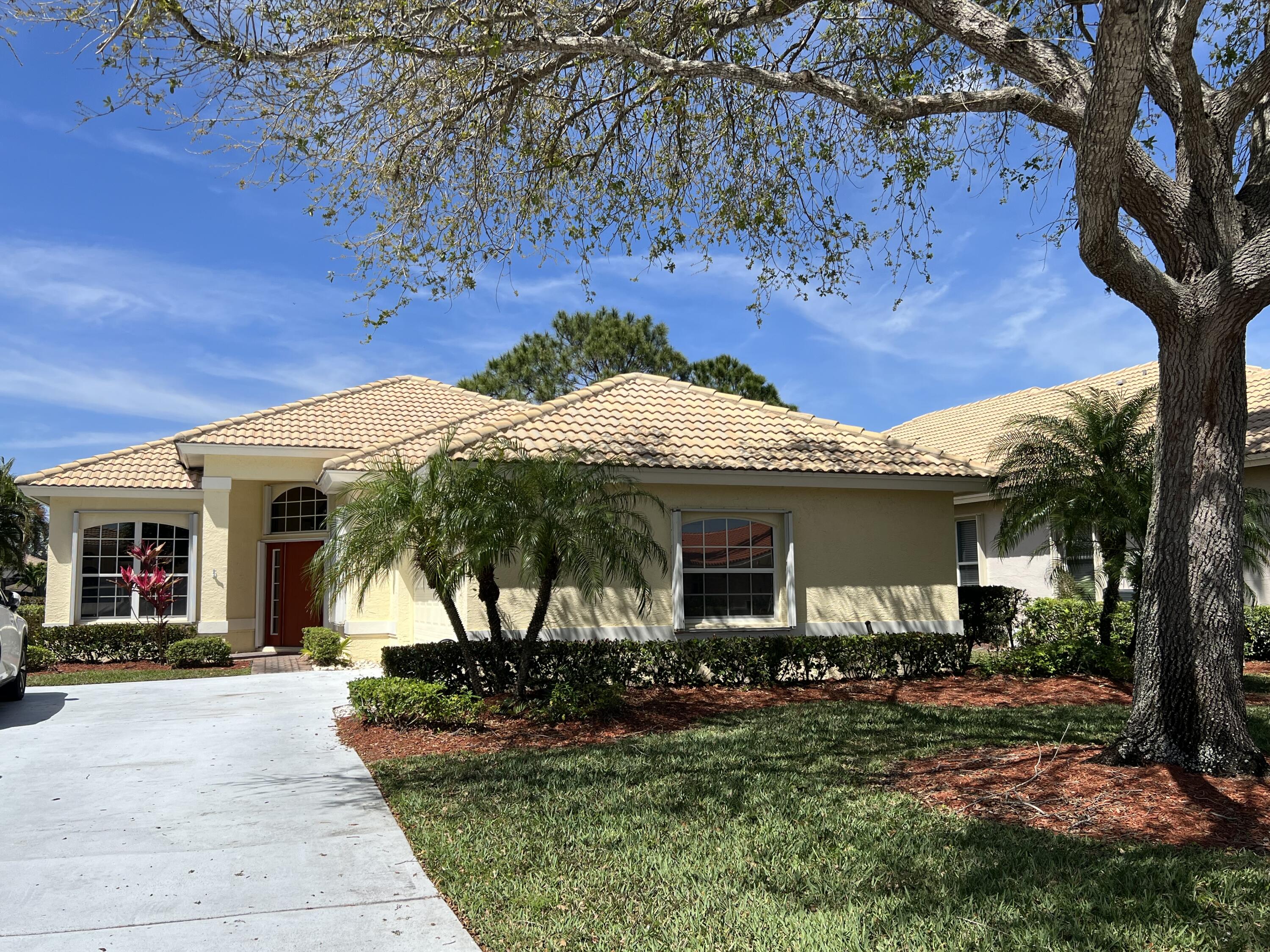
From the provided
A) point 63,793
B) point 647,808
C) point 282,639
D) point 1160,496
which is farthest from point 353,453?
point 1160,496

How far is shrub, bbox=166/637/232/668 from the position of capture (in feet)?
56.8

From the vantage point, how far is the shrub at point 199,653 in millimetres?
17312

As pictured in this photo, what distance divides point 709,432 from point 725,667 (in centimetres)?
375

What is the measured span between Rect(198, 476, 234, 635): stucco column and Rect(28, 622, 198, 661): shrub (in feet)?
2.06

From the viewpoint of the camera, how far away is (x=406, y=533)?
10.3 m

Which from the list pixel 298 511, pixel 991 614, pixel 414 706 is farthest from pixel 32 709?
pixel 991 614

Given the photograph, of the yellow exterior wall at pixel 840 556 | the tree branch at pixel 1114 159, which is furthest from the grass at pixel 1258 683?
the tree branch at pixel 1114 159

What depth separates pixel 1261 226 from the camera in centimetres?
766

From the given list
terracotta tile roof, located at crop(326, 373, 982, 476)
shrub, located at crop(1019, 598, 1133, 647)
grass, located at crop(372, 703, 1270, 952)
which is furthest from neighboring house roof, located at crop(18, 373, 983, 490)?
grass, located at crop(372, 703, 1270, 952)

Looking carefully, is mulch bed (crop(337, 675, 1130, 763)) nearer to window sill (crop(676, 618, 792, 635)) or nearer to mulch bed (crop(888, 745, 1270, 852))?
window sill (crop(676, 618, 792, 635))

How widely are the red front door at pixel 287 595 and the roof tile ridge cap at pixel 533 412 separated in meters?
6.40

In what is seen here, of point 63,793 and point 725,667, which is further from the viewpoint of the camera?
point 725,667

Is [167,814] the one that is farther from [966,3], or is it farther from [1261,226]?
[1261,226]

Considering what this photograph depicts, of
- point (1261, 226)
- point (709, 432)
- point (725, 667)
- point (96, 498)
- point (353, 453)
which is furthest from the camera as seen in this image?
point (96, 498)
